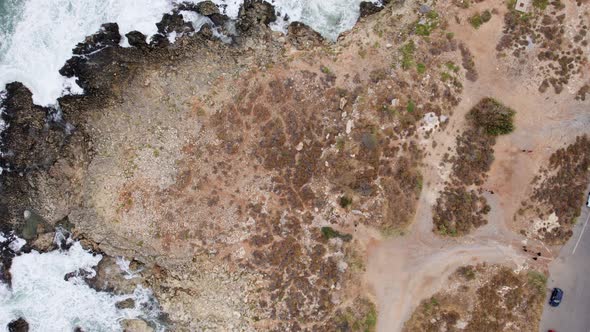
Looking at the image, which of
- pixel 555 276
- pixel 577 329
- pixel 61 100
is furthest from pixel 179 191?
pixel 577 329

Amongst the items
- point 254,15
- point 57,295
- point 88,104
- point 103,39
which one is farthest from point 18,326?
point 254,15

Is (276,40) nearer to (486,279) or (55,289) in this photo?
(486,279)

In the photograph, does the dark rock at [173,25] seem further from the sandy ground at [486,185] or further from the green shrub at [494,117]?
the green shrub at [494,117]

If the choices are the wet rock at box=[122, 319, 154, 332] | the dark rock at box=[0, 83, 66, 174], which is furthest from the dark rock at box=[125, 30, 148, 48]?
the wet rock at box=[122, 319, 154, 332]

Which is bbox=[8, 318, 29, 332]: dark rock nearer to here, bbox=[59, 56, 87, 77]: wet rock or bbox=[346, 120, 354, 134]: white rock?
bbox=[59, 56, 87, 77]: wet rock

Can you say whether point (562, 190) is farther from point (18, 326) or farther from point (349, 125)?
point (18, 326)

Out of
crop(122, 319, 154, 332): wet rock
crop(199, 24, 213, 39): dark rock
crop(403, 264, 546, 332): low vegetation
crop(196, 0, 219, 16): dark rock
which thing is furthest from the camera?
crop(122, 319, 154, 332): wet rock

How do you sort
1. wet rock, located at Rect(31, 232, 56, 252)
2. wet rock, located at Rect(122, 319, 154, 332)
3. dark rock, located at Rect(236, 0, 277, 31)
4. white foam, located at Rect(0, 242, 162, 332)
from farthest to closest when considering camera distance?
white foam, located at Rect(0, 242, 162, 332) < wet rock, located at Rect(31, 232, 56, 252) < wet rock, located at Rect(122, 319, 154, 332) < dark rock, located at Rect(236, 0, 277, 31)

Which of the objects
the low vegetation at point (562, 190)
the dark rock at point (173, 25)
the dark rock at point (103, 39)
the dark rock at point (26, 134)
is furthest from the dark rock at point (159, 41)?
the low vegetation at point (562, 190)
